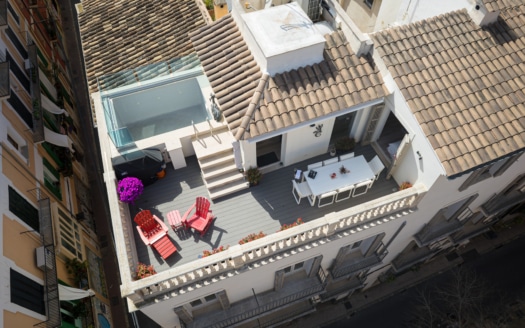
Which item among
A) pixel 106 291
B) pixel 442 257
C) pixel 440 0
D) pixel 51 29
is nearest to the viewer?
pixel 440 0

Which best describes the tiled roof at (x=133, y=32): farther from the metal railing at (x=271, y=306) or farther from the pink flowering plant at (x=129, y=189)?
the metal railing at (x=271, y=306)

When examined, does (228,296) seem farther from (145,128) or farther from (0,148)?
(0,148)

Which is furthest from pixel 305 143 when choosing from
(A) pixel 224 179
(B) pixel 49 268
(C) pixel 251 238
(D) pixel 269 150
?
(B) pixel 49 268

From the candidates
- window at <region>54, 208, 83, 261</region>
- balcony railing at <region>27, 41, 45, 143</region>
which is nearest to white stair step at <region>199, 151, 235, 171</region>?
window at <region>54, 208, 83, 261</region>

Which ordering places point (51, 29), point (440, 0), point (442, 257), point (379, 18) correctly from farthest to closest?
1. point (51, 29)
2. point (442, 257)
3. point (379, 18)
4. point (440, 0)

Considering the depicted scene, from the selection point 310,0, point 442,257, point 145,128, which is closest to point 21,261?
point 145,128

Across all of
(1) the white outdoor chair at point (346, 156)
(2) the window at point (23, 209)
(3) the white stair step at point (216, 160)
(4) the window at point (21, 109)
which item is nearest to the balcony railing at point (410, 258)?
(1) the white outdoor chair at point (346, 156)
